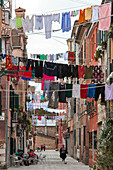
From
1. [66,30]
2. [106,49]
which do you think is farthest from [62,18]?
[106,49]

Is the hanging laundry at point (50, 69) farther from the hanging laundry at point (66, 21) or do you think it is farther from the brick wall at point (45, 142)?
the brick wall at point (45, 142)

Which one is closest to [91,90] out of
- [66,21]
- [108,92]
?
[108,92]

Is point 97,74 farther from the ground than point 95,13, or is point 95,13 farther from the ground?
point 95,13

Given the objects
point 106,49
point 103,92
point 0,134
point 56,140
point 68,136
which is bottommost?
point 56,140

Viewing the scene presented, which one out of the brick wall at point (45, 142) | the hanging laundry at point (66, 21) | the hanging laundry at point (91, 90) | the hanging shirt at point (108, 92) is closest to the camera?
the hanging laundry at point (66, 21)

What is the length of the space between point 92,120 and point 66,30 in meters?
12.6

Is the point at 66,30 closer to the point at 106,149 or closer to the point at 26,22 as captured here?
the point at 26,22

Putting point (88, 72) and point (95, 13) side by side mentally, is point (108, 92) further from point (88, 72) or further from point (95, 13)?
point (95, 13)

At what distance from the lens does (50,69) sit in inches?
946

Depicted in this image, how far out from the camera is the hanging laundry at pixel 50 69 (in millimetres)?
23906

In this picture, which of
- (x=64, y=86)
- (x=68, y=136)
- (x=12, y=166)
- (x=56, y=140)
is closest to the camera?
(x=64, y=86)

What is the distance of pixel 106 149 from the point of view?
2030cm

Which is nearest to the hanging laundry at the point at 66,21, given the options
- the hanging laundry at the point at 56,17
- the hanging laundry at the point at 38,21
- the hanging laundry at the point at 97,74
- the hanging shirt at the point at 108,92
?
the hanging laundry at the point at 56,17

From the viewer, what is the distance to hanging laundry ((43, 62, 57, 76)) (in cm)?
2391
